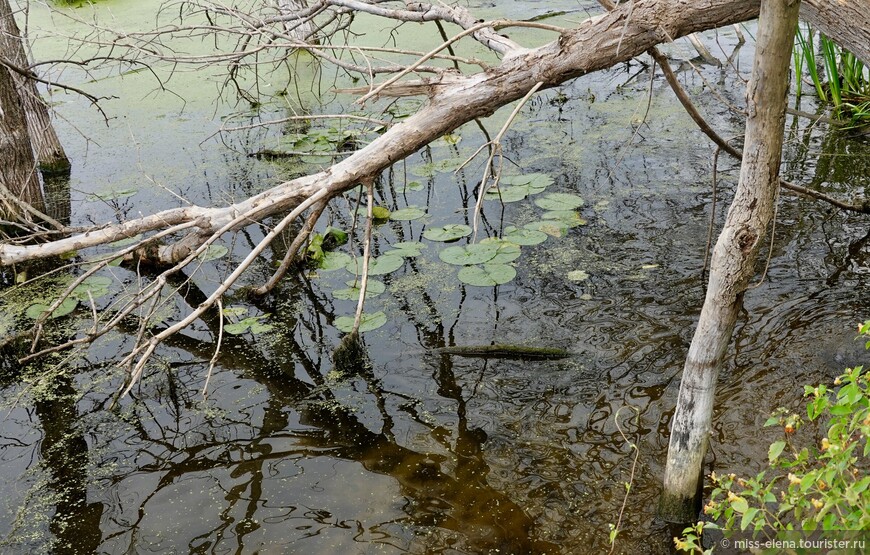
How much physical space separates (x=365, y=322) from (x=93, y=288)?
1.49 meters

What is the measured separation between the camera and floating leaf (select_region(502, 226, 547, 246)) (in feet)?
12.4

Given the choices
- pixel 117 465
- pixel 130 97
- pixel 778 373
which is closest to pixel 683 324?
pixel 778 373

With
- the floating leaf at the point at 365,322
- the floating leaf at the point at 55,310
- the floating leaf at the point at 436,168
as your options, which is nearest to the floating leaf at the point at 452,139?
the floating leaf at the point at 436,168

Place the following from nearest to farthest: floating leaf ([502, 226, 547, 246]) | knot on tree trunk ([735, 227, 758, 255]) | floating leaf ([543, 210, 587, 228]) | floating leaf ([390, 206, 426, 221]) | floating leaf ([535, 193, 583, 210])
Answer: knot on tree trunk ([735, 227, 758, 255]) → floating leaf ([502, 226, 547, 246]) → floating leaf ([543, 210, 587, 228]) → floating leaf ([535, 193, 583, 210]) → floating leaf ([390, 206, 426, 221])

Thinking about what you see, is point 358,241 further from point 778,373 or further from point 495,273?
point 778,373

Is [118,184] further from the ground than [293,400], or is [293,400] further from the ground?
[118,184]

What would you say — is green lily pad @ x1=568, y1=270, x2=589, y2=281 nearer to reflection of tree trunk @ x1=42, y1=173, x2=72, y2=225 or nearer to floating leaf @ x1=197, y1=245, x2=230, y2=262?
floating leaf @ x1=197, y1=245, x2=230, y2=262

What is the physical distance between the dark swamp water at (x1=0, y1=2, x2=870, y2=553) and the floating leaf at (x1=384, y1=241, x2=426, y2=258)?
5cm

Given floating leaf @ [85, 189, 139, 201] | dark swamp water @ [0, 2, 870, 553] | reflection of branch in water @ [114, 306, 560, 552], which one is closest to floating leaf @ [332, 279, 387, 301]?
dark swamp water @ [0, 2, 870, 553]

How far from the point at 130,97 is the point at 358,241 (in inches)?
125

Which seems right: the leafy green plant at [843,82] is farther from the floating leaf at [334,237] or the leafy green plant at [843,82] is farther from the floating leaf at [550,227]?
the floating leaf at [334,237]

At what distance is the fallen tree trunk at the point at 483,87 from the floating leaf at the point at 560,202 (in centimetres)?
130

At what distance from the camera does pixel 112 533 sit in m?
2.44

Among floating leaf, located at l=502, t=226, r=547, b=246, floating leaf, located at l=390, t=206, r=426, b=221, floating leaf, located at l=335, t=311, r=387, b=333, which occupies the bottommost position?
floating leaf, located at l=335, t=311, r=387, b=333
